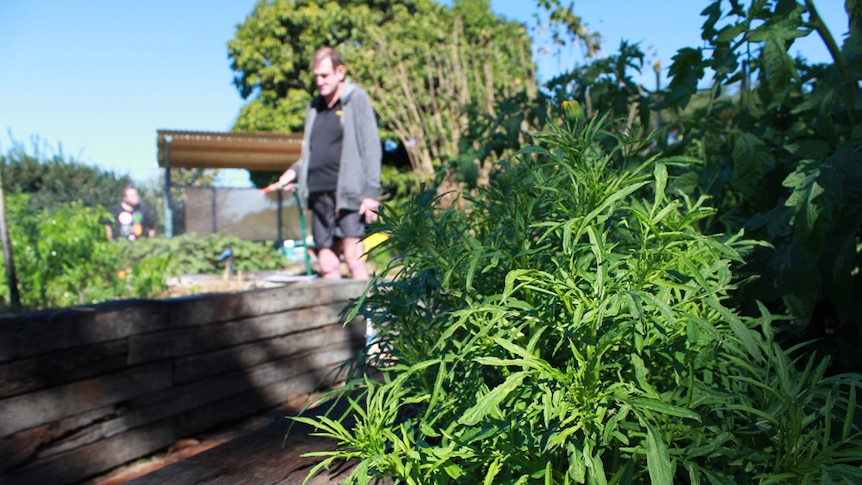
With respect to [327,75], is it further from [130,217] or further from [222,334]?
[130,217]

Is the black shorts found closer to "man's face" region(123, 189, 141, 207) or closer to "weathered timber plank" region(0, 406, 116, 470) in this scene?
"weathered timber plank" region(0, 406, 116, 470)

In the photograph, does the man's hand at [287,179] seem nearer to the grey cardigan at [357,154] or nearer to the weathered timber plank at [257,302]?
the grey cardigan at [357,154]

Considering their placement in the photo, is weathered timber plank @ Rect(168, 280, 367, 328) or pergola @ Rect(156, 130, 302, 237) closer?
weathered timber plank @ Rect(168, 280, 367, 328)

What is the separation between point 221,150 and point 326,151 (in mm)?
10761

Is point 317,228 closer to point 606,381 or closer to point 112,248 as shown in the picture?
point 112,248

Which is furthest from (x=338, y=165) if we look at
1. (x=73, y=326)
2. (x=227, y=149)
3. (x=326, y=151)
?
(x=227, y=149)

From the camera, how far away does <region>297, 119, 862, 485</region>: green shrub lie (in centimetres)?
82

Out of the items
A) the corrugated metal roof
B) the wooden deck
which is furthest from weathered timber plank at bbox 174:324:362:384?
the corrugated metal roof

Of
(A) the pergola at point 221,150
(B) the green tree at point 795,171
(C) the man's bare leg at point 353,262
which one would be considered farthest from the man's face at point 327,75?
(A) the pergola at point 221,150

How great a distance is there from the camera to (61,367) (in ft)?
7.63

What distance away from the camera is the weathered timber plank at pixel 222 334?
2646 millimetres

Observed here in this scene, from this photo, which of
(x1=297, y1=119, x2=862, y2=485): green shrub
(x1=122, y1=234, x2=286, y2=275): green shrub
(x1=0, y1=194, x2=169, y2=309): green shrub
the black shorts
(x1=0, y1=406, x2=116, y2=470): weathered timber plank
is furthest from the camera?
(x1=122, y1=234, x2=286, y2=275): green shrub

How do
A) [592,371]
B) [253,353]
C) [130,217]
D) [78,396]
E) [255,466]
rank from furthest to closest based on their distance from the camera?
[130,217]
[253,353]
[78,396]
[255,466]
[592,371]

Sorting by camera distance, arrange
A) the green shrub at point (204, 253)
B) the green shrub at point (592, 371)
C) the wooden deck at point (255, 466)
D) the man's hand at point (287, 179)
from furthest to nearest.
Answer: the green shrub at point (204, 253) < the man's hand at point (287, 179) < the wooden deck at point (255, 466) < the green shrub at point (592, 371)
